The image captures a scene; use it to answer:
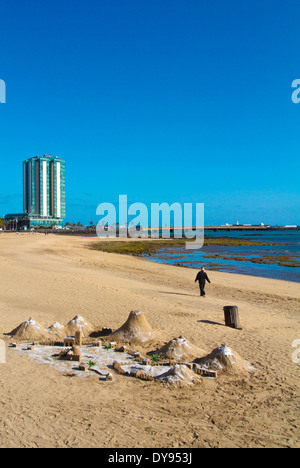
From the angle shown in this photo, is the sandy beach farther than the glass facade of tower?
No

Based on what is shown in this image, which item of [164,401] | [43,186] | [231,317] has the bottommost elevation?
[164,401]

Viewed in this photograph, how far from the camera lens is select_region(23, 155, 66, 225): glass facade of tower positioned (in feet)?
532

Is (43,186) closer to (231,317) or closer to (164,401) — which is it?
(231,317)

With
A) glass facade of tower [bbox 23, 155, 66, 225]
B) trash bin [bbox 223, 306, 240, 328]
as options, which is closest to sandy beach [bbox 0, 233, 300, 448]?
trash bin [bbox 223, 306, 240, 328]

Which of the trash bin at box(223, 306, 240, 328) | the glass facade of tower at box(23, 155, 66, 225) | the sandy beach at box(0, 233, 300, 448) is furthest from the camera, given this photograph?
the glass facade of tower at box(23, 155, 66, 225)

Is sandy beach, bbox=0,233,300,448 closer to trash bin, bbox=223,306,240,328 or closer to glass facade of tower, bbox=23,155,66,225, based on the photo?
trash bin, bbox=223,306,240,328

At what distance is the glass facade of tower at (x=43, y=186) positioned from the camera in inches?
6388

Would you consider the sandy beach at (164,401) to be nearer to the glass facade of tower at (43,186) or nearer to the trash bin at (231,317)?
the trash bin at (231,317)

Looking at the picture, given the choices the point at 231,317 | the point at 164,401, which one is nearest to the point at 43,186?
the point at 231,317

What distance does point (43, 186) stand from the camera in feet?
536

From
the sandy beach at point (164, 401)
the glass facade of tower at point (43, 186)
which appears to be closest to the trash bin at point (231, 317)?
the sandy beach at point (164, 401)
